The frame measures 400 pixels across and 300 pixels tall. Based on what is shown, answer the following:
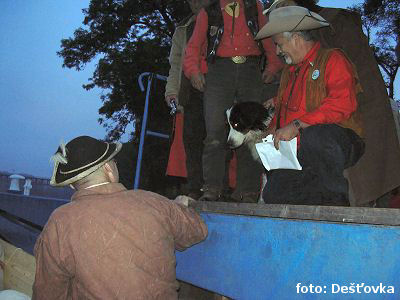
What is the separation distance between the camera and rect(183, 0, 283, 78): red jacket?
3836 mm

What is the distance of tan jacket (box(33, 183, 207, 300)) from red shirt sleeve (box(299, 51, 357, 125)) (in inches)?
45.2

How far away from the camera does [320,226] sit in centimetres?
193

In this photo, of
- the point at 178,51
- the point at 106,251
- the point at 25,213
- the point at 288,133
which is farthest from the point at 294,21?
the point at 25,213

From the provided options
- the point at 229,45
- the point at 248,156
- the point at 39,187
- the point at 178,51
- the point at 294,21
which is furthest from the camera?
the point at 39,187

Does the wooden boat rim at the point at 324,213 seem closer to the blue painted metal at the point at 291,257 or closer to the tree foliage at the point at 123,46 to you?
the blue painted metal at the point at 291,257

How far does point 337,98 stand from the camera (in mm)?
2588

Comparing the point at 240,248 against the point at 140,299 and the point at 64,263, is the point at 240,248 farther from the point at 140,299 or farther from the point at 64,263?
the point at 64,263

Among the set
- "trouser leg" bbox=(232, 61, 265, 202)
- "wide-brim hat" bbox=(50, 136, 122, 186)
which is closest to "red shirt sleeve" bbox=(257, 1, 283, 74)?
"trouser leg" bbox=(232, 61, 265, 202)

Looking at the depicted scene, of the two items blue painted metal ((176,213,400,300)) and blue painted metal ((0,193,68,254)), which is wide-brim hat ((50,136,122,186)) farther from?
blue painted metal ((0,193,68,254))

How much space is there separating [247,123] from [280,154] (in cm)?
109

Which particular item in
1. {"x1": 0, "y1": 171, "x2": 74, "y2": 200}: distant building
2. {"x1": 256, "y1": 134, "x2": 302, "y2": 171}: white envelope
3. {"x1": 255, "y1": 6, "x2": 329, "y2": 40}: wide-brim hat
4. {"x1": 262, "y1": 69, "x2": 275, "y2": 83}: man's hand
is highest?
{"x1": 255, "y1": 6, "x2": 329, "y2": 40}: wide-brim hat

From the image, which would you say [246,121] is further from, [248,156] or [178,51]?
[178,51]

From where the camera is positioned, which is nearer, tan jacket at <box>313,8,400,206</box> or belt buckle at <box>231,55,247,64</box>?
tan jacket at <box>313,8,400,206</box>

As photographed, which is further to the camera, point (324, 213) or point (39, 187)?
point (39, 187)
